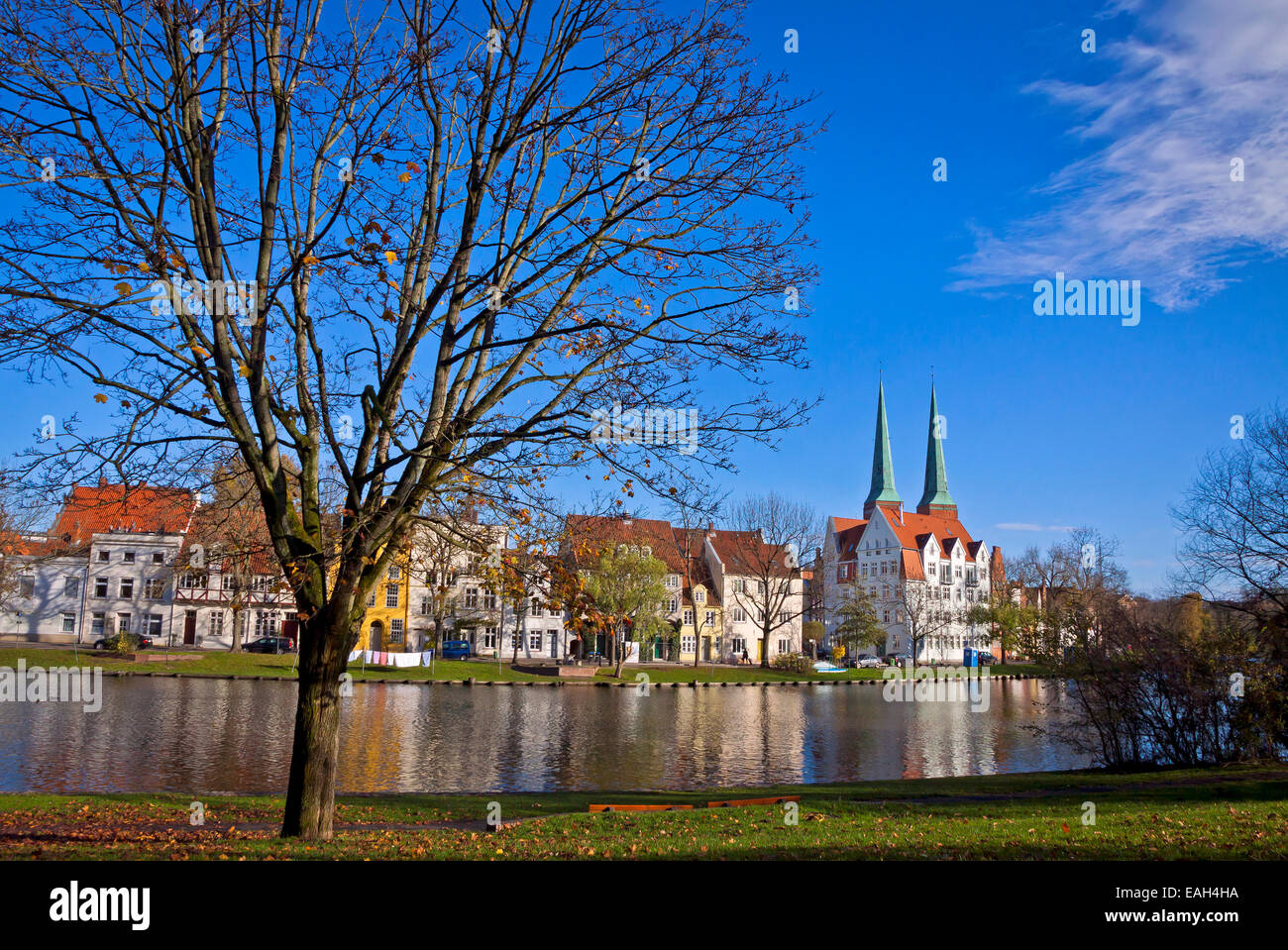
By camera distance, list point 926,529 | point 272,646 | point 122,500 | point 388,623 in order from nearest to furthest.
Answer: point 122,500, point 272,646, point 388,623, point 926,529

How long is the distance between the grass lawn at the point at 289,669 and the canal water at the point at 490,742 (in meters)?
3.79

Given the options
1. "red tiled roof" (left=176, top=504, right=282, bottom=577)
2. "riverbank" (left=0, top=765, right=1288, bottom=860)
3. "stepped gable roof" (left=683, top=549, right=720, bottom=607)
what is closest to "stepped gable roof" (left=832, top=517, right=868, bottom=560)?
"stepped gable roof" (left=683, top=549, right=720, bottom=607)

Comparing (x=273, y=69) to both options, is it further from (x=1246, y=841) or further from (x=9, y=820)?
(x=1246, y=841)

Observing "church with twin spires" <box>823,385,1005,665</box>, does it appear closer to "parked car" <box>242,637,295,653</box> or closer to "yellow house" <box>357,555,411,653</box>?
"yellow house" <box>357,555,411,653</box>

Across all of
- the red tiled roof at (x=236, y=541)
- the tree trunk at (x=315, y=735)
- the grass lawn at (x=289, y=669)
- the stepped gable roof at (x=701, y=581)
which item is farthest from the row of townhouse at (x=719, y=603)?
the tree trunk at (x=315, y=735)

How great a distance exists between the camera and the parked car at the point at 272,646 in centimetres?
5750

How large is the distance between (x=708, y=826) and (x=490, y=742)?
647 inches

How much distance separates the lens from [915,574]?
100625mm

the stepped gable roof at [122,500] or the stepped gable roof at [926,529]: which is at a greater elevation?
the stepped gable roof at [926,529]

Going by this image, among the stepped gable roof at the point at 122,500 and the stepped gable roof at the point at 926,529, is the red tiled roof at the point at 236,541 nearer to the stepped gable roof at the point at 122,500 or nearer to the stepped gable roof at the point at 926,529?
the stepped gable roof at the point at 122,500

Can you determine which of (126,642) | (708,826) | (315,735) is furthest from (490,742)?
(126,642)

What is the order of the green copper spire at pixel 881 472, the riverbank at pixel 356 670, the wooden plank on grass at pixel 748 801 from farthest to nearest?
the green copper spire at pixel 881 472 → the riverbank at pixel 356 670 → the wooden plank on grass at pixel 748 801

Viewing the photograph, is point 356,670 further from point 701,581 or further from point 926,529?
point 926,529
